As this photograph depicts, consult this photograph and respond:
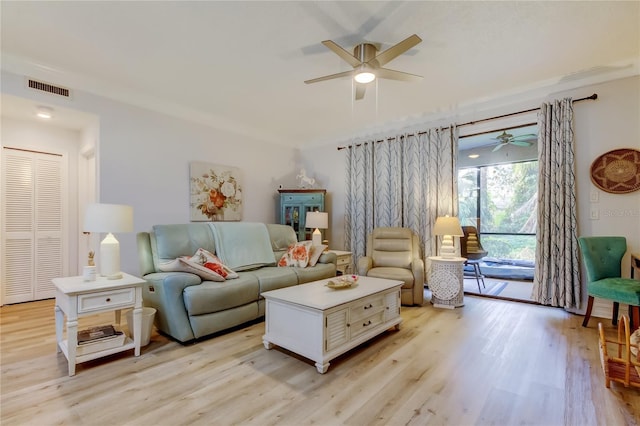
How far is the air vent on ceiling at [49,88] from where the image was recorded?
3088 mm

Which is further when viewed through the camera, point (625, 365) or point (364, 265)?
point (364, 265)

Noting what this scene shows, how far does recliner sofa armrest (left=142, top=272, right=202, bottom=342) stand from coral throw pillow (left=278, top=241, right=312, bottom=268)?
4.20ft

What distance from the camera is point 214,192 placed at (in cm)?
451

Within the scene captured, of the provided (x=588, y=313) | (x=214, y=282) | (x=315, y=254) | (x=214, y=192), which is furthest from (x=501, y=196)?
(x=214, y=282)

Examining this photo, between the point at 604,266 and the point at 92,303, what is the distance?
445 cm

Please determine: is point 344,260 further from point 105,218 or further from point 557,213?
point 105,218

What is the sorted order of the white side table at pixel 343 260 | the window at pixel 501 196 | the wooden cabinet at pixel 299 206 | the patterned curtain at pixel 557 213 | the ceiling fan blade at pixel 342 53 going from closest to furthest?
the ceiling fan blade at pixel 342 53 → the patterned curtain at pixel 557 213 → the white side table at pixel 343 260 → the wooden cabinet at pixel 299 206 → the window at pixel 501 196

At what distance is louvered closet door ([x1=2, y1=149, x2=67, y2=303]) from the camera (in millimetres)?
3738

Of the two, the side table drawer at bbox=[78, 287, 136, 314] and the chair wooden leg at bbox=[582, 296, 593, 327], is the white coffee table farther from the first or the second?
the chair wooden leg at bbox=[582, 296, 593, 327]

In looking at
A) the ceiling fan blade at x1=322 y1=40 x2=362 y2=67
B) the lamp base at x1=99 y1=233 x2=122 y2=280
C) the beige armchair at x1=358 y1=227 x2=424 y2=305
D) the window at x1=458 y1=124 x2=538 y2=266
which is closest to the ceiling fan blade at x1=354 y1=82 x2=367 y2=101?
the ceiling fan blade at x1=322 y1=40 x2=362 y2=67

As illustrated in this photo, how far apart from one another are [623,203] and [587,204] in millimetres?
275

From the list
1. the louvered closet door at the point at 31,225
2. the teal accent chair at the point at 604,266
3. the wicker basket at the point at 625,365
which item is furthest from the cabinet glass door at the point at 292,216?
the wicker basket at the point at 625,365

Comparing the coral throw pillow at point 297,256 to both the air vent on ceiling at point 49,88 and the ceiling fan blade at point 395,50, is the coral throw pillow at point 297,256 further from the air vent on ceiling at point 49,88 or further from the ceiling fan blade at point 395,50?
the air vent on ceiling at point 49,88

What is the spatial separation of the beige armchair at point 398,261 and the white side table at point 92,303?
249 cm
